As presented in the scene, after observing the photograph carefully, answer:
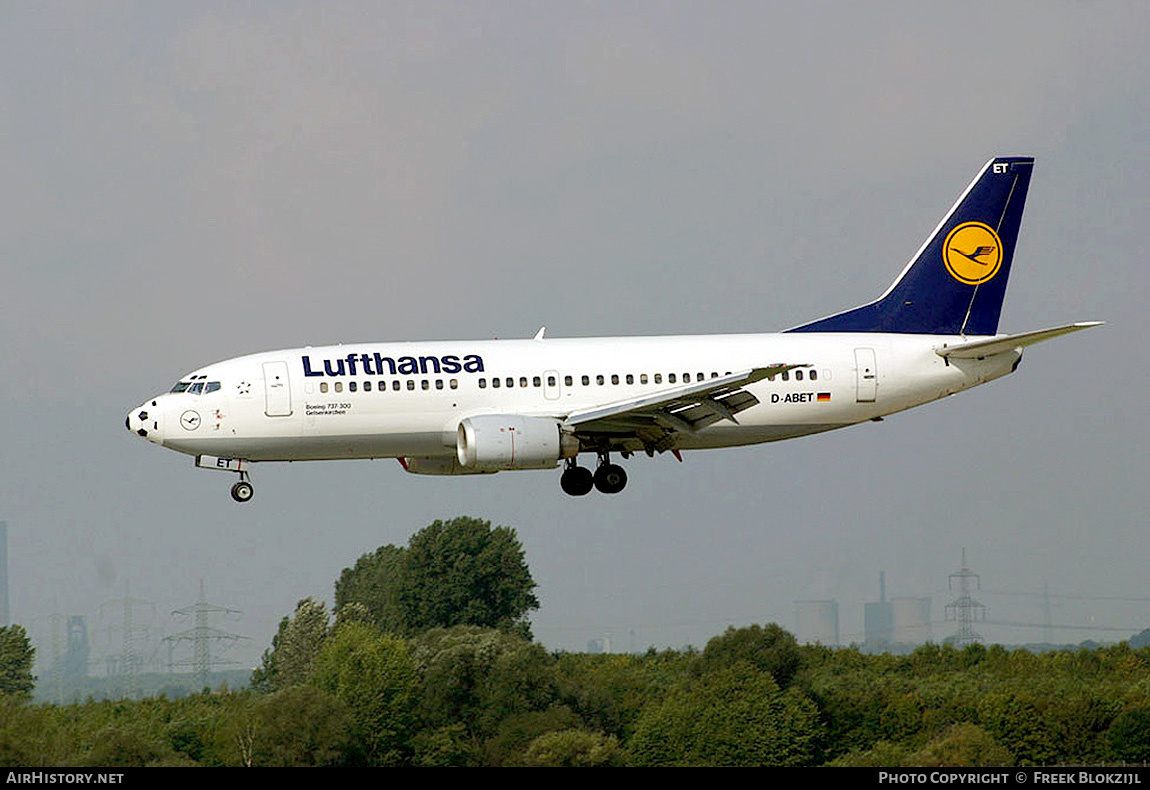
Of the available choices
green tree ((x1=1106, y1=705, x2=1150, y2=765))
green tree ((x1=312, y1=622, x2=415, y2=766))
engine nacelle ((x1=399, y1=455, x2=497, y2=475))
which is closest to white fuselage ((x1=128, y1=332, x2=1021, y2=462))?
engine nacelle ((x1=399, y1=455, x2=497, y2=475))

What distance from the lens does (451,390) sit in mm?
52250

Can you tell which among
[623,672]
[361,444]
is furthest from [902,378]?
[623,672]

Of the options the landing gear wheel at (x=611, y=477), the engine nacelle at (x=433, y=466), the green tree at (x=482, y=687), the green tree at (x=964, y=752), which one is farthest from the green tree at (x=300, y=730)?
the landing gear wheel at (x=611, y=477)

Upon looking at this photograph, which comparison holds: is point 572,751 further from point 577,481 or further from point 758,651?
point 577,481

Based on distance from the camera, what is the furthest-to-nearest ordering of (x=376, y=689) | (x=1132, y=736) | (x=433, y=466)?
(x=376, y=689), (x=1132, y=736), (x=433, y=466)

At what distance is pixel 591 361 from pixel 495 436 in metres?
4.52

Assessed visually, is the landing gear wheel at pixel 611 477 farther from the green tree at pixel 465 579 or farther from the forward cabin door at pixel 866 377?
the green tree at pixel 465 579

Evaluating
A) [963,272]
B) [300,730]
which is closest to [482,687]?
[300,730]

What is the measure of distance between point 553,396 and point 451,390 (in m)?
3.11

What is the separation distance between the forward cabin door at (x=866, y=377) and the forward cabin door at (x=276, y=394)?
17.7 m

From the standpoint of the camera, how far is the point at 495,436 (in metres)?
50.6

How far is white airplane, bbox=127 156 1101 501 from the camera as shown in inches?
2041
